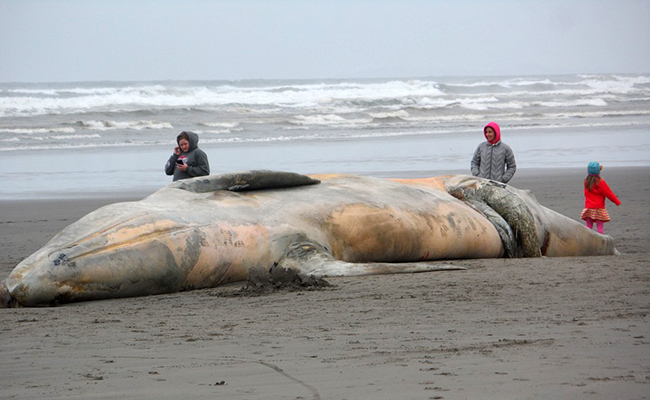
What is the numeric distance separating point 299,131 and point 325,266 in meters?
24.6

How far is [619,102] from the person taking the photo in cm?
4641

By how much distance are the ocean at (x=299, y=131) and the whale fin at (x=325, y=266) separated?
8895mm

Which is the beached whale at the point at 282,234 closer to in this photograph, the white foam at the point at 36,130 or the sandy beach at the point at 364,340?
the sandy beach at the point at 364,340

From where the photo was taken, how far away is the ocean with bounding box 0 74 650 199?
18797 mm

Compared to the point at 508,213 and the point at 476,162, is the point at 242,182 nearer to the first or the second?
the point at 508,213

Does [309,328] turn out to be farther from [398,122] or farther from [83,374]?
[398,122]

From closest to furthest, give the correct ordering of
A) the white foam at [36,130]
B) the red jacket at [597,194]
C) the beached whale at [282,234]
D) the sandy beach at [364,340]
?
1. the sandy beach at [364,340]
2. the beached whale at [282,234]
3. the red jacket at [597,194]
4. the white foam at [36,130]

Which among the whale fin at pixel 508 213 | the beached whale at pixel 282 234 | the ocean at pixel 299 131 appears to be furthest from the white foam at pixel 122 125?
the beached whale at pixel 282 234

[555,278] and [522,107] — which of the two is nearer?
[555,278]

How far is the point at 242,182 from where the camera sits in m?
7.93

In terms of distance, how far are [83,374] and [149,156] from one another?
1864 cm

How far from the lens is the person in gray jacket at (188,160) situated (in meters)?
A: 10.5

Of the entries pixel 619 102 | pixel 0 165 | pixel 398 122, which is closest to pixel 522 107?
pixel 619 102

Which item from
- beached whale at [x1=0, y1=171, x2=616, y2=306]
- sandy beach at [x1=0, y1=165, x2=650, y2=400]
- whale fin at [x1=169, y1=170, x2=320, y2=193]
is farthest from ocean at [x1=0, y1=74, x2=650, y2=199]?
sandy beach at [x1=0, y1=165, x2=650, y2=400]
